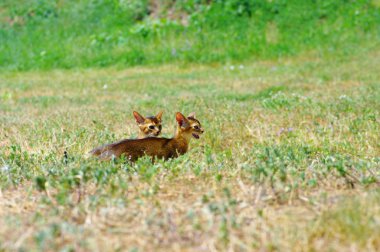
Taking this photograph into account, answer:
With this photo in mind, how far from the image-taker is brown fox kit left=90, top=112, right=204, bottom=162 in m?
5.83

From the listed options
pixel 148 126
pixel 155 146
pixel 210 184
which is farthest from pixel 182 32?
pixel 210 184

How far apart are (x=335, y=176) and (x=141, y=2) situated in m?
21.8

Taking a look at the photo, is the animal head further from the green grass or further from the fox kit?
the green grass

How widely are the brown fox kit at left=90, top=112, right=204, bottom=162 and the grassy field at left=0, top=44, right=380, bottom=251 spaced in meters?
0.28

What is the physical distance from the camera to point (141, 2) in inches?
987

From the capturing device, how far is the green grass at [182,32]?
21359 mm

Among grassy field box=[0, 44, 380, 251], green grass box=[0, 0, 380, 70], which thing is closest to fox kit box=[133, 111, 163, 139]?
grassy field box=[0, 44, 380, 251]

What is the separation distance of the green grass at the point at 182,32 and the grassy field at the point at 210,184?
35.0 feet

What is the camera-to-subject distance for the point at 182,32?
2281 cm

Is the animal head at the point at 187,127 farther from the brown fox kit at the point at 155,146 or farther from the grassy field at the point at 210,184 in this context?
the grassy field at the point at 210,184

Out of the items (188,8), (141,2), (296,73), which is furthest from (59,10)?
(296,73)

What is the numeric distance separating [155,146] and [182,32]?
17.0 meters

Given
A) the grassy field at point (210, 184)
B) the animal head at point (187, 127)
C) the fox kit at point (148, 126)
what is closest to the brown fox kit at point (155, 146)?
the animal head at point (187, 127)

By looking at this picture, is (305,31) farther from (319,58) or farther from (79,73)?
(79,73)
